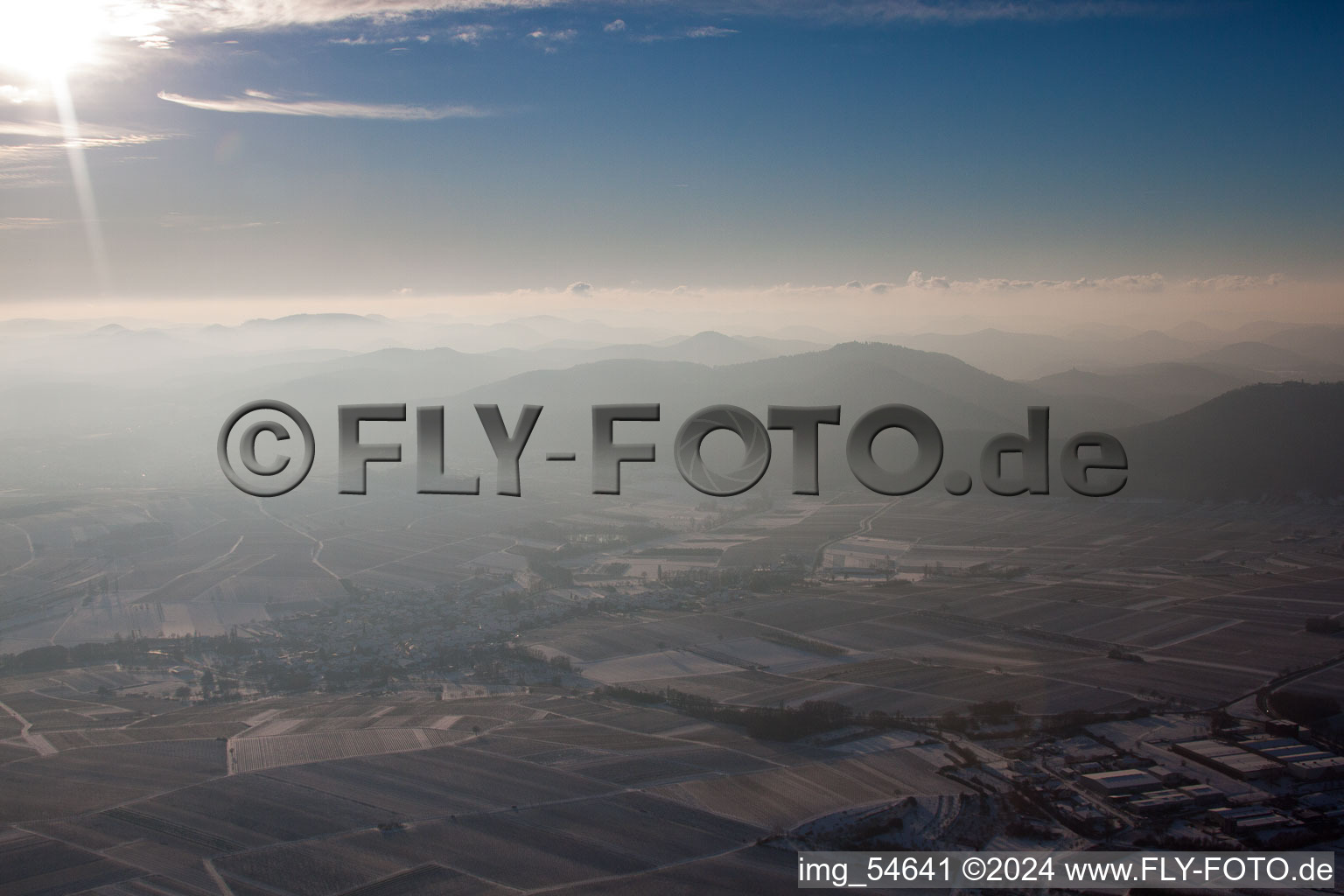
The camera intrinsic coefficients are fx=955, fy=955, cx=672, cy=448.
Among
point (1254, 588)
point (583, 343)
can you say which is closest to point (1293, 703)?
point (1254, 588)

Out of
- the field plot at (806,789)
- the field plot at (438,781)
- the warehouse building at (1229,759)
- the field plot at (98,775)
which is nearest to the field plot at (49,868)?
the field plot at (98,775)

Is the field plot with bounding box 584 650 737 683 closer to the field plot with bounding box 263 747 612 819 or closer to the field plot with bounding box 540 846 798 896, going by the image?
the field plot with bounding box 263 747 612 819

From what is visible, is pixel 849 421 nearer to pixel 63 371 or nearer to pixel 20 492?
pixel 20 492

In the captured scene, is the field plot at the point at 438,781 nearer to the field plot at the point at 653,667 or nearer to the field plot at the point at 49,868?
the field plot at the point at 49,868

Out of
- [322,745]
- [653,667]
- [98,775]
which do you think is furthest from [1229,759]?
[98,775]

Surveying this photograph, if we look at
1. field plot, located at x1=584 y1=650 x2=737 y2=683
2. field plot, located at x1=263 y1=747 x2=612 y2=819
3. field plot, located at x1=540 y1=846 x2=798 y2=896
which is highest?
field plot, located at x1=584 y1=650 x2=737 y2=683

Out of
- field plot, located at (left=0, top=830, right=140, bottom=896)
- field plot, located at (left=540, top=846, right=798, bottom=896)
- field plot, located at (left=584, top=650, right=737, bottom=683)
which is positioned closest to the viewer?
field plot, located at (left=540, top=846, right=798, bottom=896)

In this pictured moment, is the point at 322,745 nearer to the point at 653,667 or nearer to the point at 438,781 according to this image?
the point at 438,781

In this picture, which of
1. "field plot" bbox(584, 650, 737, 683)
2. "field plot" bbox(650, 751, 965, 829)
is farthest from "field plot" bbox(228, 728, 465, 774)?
"field plot" bbox(650, 751, 965, 829)

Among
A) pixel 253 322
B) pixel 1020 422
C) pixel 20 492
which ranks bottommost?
pixel 20 492
